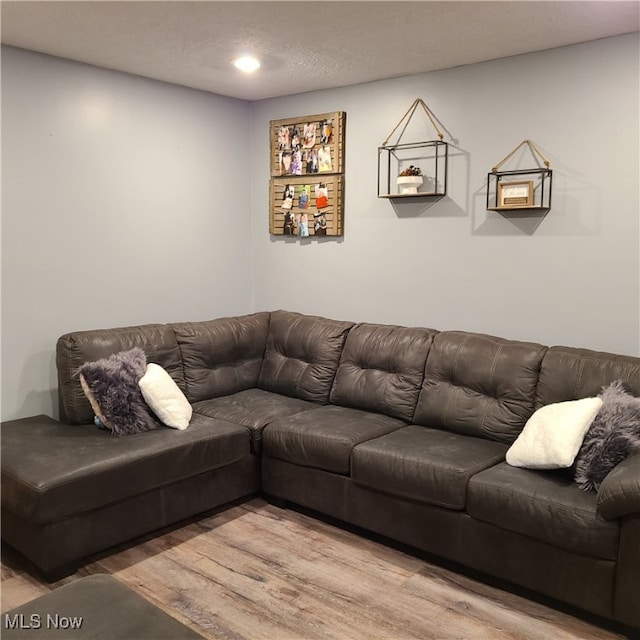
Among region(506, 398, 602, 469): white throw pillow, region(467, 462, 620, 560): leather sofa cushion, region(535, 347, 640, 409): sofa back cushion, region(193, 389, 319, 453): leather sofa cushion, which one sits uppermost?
region(535, 347, 640, 409): sofa back cushion

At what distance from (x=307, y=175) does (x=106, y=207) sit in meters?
1.38

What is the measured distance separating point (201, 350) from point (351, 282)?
1.12 m

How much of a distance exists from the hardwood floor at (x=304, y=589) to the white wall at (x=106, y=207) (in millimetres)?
1279

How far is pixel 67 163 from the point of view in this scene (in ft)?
12.0

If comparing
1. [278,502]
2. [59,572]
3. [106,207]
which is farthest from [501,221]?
[59,572]

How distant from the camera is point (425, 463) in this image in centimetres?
288

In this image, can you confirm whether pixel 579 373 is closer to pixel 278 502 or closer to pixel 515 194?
pixel 515 194

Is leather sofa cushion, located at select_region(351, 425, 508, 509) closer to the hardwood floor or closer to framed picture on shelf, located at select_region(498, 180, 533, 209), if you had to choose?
the hardwood floor

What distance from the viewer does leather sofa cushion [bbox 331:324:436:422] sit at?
3.58m

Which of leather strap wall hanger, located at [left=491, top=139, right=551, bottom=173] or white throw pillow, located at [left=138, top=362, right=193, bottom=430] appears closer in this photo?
white throw pillow, located at [left=138, top=362, right=193, bottom=430]

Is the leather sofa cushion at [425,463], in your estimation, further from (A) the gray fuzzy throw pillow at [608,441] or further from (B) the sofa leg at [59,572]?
(B) the sofa leg at [59,572]

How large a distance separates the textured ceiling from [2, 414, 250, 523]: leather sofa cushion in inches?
78.3

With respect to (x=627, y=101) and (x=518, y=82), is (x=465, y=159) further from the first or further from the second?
(x=627, y=101)

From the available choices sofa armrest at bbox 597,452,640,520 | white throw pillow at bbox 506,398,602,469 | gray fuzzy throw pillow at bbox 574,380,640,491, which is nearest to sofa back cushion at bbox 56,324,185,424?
white throw pillow at bbox 506,398,602,469
